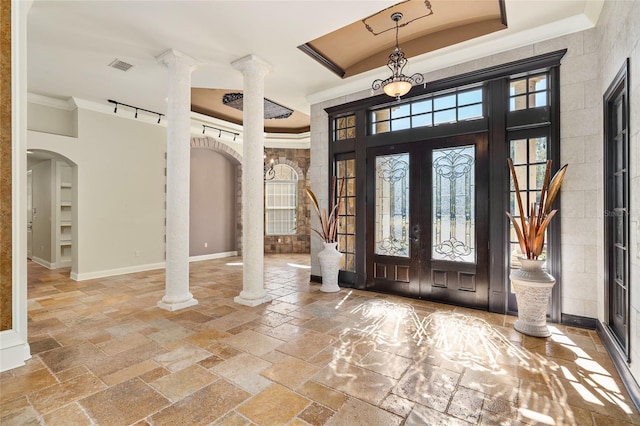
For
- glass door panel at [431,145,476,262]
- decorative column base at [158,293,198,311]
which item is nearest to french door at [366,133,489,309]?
glass door panel at [431,145,476,262]

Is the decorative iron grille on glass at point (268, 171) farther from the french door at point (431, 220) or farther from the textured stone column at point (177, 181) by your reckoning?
the textured stone column at point (177, 181)

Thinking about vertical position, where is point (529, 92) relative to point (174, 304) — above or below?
above

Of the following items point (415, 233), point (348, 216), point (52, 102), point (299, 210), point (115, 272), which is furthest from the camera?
point (299, 210)

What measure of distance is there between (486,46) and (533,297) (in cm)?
305

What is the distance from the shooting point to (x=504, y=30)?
3.67 metres

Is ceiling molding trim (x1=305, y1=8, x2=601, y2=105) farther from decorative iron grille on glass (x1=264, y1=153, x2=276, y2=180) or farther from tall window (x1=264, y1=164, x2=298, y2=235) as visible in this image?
tall window (x1=264, y1=164, x2=298, y2=235)

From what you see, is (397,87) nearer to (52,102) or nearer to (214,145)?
(214,145)

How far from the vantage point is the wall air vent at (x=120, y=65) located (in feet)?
14.7

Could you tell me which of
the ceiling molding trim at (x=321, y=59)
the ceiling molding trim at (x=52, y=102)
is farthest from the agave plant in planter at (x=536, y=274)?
the ceiling molding trim at (x=52, y=102)

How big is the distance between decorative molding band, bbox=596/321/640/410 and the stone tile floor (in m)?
0.06

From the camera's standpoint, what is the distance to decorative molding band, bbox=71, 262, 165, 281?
5.83 metres

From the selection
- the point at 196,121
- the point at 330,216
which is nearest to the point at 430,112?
the point at 330,216

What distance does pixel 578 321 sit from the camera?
342 cm

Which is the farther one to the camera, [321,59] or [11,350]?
[321,59]
